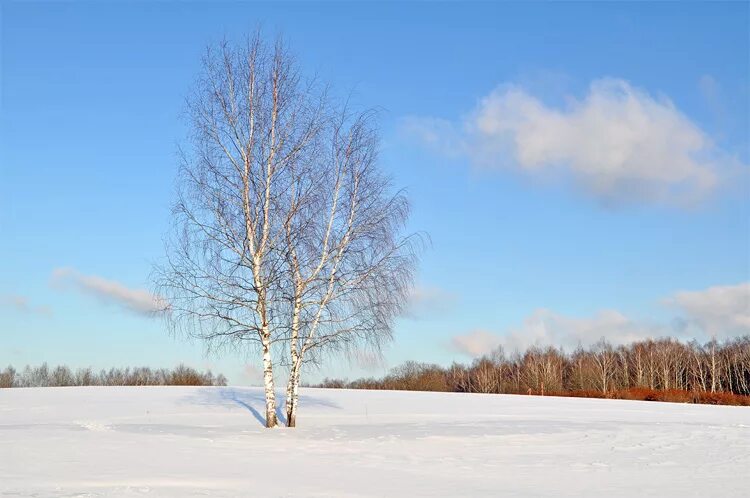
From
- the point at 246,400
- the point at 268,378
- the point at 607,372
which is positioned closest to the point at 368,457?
the point at 268,378

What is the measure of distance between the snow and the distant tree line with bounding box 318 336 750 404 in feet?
187

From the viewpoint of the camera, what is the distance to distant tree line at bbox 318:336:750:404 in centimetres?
8781

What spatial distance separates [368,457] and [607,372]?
88.2 meters

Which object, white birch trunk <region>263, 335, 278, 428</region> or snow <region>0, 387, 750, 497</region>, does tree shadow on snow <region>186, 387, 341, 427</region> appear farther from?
white birch trunk <region>263, 335, 278, 428</region>

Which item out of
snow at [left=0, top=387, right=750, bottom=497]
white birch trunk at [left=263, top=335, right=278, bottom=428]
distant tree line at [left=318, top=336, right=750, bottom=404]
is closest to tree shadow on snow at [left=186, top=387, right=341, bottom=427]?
snow at [left=0, top=387, right=750, bottom=497]

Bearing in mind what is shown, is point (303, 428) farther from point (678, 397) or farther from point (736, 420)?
point (678, 397)

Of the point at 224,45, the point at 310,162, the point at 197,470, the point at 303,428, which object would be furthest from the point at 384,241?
the point at 197,470

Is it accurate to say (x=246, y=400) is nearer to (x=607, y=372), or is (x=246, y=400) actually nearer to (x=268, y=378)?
(x=268, y=378)

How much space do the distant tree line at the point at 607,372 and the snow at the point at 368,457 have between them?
56.9m

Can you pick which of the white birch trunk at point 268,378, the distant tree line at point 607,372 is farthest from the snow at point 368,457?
the distant tree line at point 607,372

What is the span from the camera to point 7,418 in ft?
100.0

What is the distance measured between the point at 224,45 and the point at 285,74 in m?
2.50

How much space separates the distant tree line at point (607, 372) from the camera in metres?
87.8

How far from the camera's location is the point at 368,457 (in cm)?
1784
